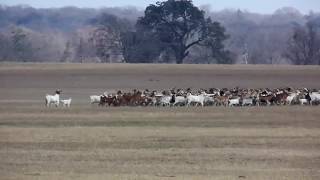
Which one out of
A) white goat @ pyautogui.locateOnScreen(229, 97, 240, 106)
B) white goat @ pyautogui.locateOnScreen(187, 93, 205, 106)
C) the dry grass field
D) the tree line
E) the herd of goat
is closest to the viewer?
the dry grass field

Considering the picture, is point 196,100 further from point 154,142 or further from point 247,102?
point 154,142

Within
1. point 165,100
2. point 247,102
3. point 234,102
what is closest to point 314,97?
point 247,102

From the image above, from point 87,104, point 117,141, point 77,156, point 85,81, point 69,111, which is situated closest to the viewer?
point 77,156

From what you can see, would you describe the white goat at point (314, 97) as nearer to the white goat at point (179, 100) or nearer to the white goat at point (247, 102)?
the white goat at point (247, 102)

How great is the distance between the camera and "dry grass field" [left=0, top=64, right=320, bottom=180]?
50.3 feet

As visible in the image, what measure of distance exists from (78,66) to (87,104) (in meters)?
19.0

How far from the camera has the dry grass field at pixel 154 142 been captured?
50.3 feet

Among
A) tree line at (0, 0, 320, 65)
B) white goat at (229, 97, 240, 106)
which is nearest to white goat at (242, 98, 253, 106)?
white goat at (229, 97, 240, 106)

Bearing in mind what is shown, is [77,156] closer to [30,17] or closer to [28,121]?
[28,121]

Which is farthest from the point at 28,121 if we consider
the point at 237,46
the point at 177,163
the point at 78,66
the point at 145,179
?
the point at 237,46

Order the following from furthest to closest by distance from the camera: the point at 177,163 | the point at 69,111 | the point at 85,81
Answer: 1. the point at 85,81
2. the point at 69,111
3. the point at 177,163

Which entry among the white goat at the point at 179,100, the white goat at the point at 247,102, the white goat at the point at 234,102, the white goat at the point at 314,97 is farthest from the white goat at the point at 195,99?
the white goat at the point at 314,97

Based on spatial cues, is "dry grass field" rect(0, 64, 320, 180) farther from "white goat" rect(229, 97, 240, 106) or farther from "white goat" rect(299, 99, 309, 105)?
"white goat" rect(299, 99, 309, 105)

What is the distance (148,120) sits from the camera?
2628 centimetres
